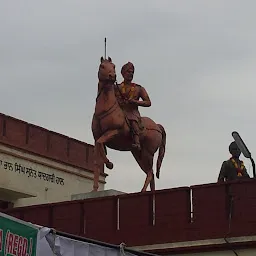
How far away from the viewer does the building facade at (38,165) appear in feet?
80.6

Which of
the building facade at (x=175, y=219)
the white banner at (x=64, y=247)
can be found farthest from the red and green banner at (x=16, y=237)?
the building facade at (x=175, y=219)

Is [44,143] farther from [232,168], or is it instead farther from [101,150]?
[232,168]

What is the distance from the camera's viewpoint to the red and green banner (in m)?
7.71

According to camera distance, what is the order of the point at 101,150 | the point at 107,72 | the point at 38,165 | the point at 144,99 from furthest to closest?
the point at 38,165
the point at 144,99
the point at 101,150
the point at 107,72

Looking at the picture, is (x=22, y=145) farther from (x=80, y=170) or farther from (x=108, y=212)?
(x=108, y=212)

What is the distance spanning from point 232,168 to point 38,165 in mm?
10706

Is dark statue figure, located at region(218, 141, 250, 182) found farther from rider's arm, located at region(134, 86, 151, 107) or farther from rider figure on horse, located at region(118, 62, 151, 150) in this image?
rider's arm, located at region(134, 86, 151, 107)

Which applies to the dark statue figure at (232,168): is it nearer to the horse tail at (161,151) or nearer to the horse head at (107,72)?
the horse tail at (161,151)

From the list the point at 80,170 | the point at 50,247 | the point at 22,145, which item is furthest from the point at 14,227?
the point at 80,170

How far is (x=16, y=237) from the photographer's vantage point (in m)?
7.89

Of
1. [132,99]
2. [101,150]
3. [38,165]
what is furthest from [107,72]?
[38,165]

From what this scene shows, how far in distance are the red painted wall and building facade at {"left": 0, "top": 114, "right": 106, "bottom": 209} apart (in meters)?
8.00

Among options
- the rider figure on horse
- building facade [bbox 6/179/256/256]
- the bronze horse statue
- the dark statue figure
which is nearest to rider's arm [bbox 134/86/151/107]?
the rider figure on horse

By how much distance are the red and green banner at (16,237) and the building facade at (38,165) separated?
16232 mm
